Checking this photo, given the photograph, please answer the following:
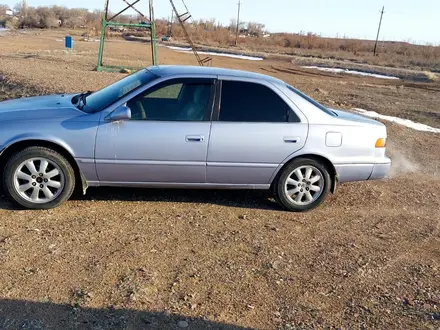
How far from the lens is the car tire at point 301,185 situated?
19.0 ft

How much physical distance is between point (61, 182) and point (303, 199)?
9.04ft

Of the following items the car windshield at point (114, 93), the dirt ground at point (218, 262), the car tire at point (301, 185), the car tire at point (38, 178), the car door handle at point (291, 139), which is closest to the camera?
the dirt ground at point (218, 262)

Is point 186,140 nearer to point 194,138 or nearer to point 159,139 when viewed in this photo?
point 194,138

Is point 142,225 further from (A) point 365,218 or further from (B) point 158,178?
(A) point 365,218

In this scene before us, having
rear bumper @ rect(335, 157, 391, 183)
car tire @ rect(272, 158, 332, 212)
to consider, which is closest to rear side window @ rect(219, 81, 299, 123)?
car tire @ rect(272, 158, 332, 212)

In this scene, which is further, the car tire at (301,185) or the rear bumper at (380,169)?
the rear bumper at (380,169)

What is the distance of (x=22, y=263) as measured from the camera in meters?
4.11

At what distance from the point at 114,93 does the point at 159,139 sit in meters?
0.90

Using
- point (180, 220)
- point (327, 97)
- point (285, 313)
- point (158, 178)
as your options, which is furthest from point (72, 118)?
point (327, 97)

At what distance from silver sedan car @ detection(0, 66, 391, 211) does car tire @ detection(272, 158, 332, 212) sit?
0.5 inches

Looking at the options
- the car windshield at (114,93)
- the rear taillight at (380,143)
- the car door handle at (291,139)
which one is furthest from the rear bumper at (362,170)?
the car windshield at (114,93)

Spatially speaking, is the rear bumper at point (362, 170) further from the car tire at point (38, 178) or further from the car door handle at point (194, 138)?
the car tire at point (38, 178)

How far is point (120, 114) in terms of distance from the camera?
5.26 meters

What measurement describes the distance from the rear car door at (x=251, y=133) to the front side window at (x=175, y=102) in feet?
0.64
